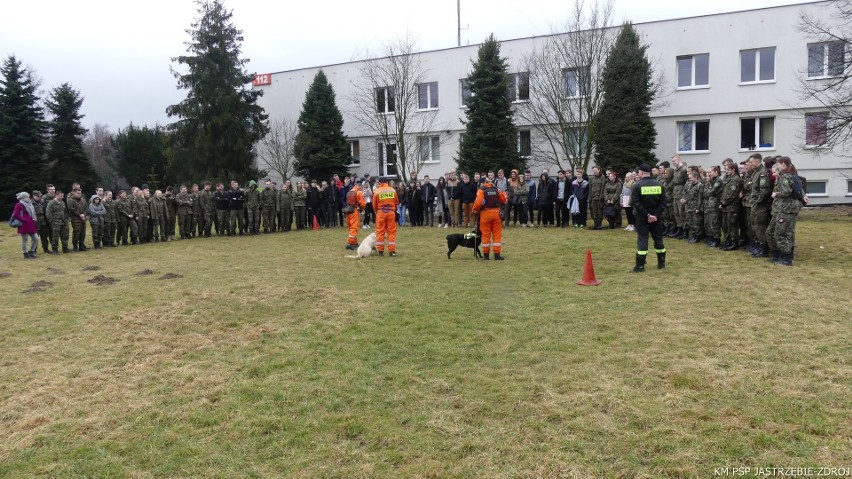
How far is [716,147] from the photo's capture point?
28.6 m

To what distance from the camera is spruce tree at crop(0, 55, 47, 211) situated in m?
34.2

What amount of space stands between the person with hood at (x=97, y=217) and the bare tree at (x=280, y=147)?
17394mm

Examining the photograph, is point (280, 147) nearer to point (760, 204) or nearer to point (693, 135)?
point (693, 135)

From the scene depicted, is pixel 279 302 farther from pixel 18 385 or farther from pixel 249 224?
pixel 249 224

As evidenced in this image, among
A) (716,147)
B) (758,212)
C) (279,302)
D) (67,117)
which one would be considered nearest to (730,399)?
(279,302)

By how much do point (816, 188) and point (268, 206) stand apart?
81.1ft

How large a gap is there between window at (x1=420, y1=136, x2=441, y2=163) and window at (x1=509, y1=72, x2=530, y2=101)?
600 cm

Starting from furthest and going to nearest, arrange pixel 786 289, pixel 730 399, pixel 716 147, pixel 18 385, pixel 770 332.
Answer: pixel 716 147 → pixel 786 289 → pixel 770 332 → pixel 18 385 → pixel 730 399

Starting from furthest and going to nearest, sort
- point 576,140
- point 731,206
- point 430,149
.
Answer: point 430,149, point 576,140, point 731,206

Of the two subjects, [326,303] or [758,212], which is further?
[758,212]

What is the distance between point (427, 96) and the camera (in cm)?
3488

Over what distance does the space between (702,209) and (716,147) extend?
15.4 m

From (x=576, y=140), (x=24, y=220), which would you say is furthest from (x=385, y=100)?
(x=24, y=220)

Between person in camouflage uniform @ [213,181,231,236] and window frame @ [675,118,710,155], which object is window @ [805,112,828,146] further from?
person in camouflage uniform @ [213,181,231,236]
